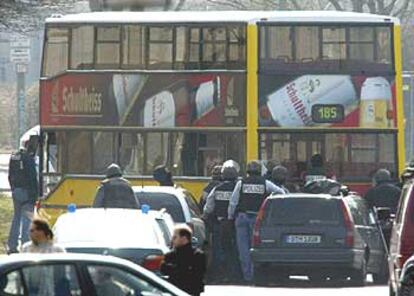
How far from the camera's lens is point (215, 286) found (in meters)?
25.4

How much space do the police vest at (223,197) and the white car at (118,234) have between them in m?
A: 7.36

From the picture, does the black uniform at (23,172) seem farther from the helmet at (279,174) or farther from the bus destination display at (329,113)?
the bus destination display at (329,113)

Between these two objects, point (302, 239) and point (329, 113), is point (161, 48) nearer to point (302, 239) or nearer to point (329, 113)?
point (329, 113)

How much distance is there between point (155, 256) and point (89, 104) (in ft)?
49.4

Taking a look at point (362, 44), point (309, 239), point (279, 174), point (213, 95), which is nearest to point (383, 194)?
point (279, 174)

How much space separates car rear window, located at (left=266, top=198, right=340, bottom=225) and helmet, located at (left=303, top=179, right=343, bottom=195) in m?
1.37

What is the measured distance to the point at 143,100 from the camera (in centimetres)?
3191

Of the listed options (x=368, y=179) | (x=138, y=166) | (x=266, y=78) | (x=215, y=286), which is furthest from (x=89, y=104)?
(x=215, y=286)

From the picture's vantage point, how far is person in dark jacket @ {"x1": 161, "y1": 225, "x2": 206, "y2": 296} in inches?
592

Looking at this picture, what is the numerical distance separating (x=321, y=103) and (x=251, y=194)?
5630mm

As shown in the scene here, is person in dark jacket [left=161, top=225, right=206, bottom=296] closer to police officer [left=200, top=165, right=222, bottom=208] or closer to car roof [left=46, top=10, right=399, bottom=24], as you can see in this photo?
police officer [left=200, top=165, right=222, bottom=208]

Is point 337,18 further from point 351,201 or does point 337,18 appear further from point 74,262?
point 74,262

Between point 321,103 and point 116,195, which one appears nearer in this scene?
point 116,195

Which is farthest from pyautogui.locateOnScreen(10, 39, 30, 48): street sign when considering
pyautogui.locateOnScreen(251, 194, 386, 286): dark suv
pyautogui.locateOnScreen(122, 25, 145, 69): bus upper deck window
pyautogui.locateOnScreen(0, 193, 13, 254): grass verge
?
pyautogui.locateOnScreen(251, 194, 386, 286): dark suv
